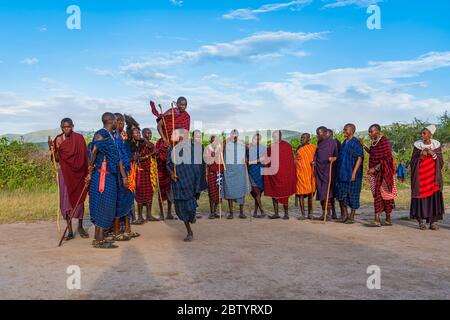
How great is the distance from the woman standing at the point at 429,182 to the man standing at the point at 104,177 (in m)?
5.51

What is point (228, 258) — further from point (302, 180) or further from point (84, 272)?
point (302, 180)

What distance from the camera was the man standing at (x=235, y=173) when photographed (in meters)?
10.5

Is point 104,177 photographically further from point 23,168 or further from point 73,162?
point 23,168

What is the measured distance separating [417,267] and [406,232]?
2747 mm

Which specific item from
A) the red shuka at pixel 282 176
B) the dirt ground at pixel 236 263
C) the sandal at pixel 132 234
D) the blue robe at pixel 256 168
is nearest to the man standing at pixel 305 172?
the red shuka at pixel 282 176

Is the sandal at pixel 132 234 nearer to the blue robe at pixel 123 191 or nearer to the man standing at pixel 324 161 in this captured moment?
the blue robe at pixel 123 191

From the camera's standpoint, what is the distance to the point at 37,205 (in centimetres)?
1163

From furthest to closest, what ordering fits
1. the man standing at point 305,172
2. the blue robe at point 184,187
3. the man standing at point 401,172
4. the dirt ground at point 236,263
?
the man standing at point 401,172 → the man standing at point 305,172 → the blue robe at point 184,187 → the dirt ground at point 236,263

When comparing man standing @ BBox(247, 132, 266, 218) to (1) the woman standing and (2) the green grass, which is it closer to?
(2) the green grass

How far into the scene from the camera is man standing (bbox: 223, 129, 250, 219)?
1047 centimetres

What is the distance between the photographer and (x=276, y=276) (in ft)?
16.9

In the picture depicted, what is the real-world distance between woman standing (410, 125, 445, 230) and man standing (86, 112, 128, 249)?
5506mm

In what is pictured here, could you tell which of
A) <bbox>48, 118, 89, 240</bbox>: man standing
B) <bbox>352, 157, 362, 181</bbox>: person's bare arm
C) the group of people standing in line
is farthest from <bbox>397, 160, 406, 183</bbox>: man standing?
<bbox>48, 118, 89, 240</bbox>: man standing
